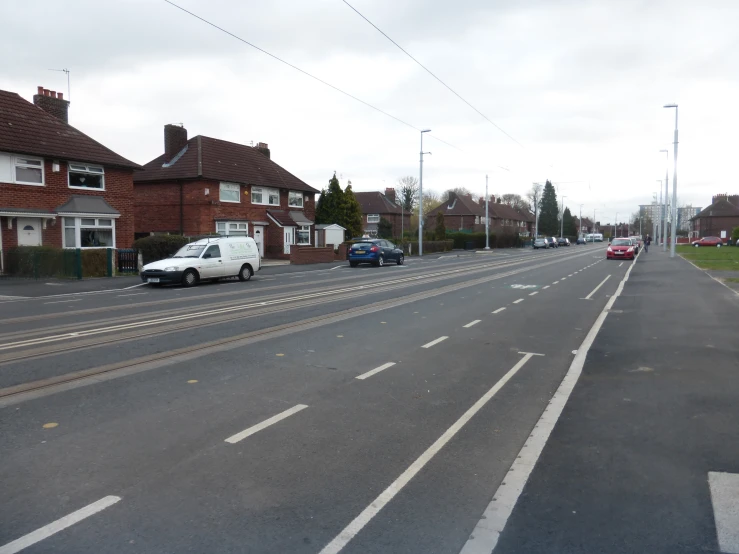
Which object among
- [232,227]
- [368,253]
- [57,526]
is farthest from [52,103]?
[57,526]

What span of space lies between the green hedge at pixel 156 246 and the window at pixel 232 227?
9138 mm

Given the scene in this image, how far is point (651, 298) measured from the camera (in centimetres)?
1642

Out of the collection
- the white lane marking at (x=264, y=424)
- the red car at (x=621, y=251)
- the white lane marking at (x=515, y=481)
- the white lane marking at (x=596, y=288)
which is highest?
the red car at (x=621, y=251)

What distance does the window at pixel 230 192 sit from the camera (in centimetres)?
3859

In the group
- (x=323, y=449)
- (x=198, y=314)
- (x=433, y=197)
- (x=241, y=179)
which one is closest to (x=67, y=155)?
(x=241, y=179)

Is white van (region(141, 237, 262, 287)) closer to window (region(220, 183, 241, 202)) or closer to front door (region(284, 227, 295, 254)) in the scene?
window (region(220, 183, 241, 202))

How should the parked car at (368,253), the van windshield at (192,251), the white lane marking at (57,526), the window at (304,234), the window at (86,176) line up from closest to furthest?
the white lane marking at (57,526) → the van windshield at (192,251) → the window at (86,176) → the parked car at (368,253) → the window at (304,234)

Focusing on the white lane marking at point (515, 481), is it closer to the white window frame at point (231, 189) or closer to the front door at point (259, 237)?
the white window frame at point (231, 189)

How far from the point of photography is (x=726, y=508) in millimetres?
3943

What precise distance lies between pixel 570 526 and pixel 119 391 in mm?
4891

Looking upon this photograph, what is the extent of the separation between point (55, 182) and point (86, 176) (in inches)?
76.6

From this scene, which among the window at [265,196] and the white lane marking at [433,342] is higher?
the window at [265,196]

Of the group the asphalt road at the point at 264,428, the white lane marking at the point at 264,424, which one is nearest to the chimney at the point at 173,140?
the asphalt road at the point at 264,428

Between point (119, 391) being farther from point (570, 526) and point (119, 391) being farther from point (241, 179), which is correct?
point (241, 179)
